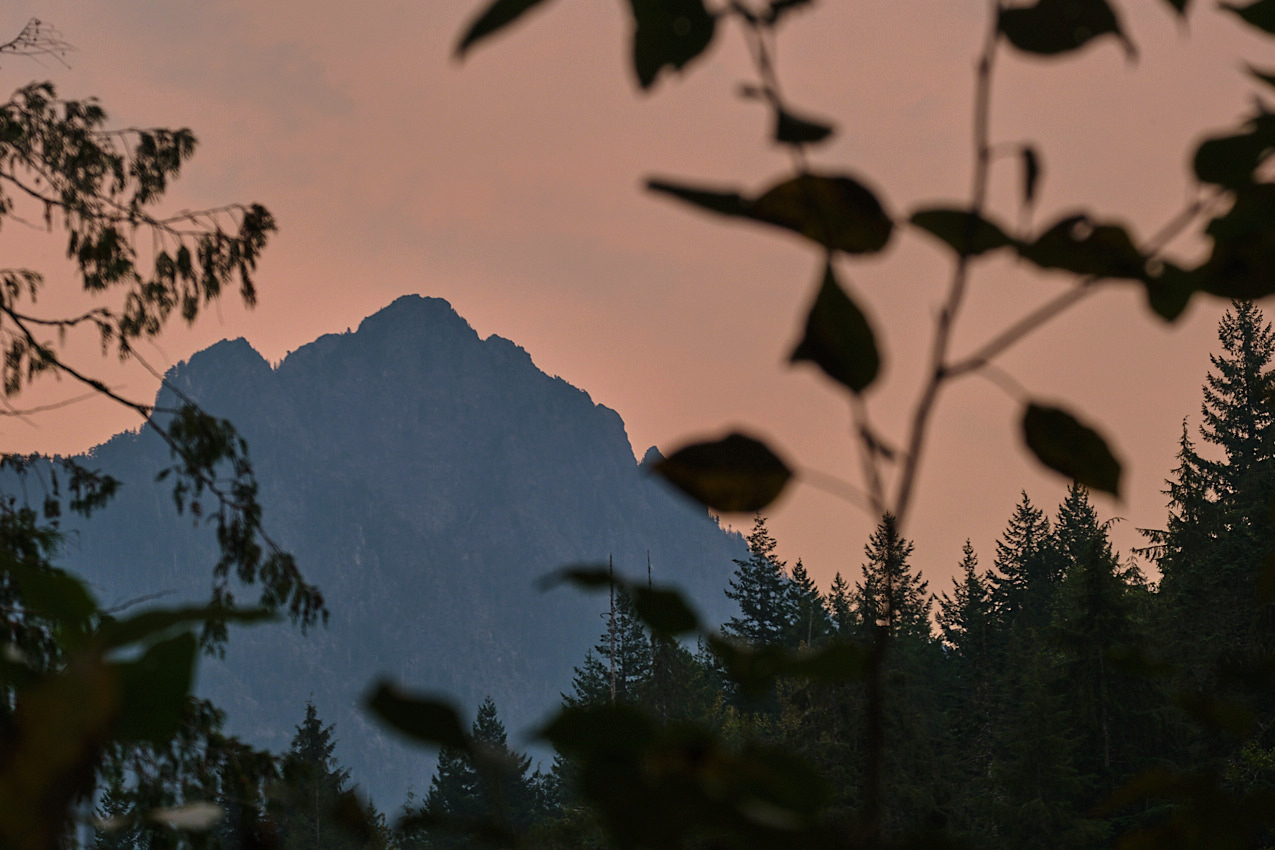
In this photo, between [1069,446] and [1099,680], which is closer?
[1069,446]

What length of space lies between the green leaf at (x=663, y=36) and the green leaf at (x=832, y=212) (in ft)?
0.32

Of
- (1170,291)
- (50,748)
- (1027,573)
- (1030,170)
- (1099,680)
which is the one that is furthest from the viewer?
(1027,573)

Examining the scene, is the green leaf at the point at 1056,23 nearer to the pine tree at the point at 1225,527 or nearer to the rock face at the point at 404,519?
the pine tree at the point at 1225,527

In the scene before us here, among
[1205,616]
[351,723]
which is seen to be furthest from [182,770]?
[351,723]

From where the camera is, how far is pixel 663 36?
1.69 ft

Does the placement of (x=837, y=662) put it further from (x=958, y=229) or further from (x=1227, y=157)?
(x=1227, y=157)

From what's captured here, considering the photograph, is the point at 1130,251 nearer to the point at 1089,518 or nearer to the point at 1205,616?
the point at 1205,616

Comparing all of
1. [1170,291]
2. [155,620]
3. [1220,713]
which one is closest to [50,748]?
[155,620]

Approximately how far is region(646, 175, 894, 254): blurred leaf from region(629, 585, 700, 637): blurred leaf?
0.19 meters

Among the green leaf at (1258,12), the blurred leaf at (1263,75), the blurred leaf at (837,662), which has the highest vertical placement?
the green leaf at (1258,12)

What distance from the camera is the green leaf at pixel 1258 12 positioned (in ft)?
2.18

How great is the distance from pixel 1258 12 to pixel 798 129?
17.8 inches

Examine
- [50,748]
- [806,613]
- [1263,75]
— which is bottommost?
[50,748]

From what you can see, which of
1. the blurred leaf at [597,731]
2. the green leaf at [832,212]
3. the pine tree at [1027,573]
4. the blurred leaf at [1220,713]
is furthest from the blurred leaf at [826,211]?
the pine tree at [1027,573]
